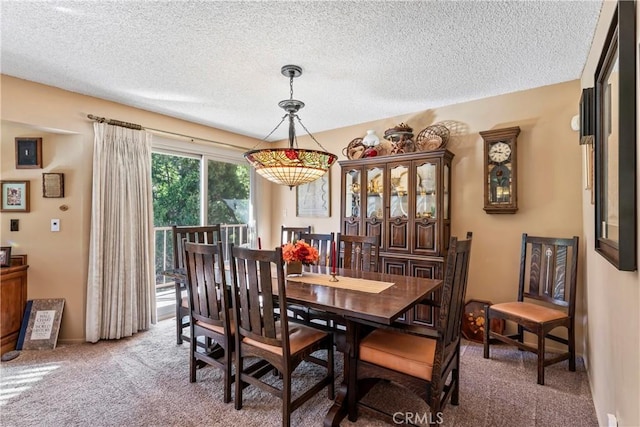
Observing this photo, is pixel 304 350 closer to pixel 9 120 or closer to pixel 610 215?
pixel 610 215

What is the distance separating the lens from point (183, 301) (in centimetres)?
296

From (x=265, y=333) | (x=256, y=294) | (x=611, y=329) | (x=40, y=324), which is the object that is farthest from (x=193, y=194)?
(x=611, y=329)

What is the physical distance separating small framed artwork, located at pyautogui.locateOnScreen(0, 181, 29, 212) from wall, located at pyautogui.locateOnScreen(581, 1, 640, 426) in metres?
4.48

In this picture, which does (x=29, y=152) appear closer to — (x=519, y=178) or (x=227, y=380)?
(x=227, y=380)

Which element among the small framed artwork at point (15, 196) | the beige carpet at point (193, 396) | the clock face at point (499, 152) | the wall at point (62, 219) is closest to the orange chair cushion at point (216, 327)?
the beige carpet at point (193, 396)

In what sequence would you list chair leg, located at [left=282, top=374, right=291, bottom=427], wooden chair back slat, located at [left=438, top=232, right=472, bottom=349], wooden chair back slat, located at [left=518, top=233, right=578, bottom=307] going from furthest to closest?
wooden chair back slat, located at [left=518, top=233, right=578, bottom=307] → chair leg, located at [left=282, top=374, right=291, bottom=427] → wooden chair back slat, located at [left=438, top=232, right=472, bottom=349]

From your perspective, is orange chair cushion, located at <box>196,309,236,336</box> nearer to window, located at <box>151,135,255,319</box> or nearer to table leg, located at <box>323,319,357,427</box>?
table leg, located at <box>323,319,357,427</box>

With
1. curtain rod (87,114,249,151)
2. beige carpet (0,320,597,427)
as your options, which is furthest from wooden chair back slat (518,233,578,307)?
curtain rod (87,114,249,151)

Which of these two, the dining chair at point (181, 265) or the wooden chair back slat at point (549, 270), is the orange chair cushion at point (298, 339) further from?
the wooden chair back slat at point (549, 270)

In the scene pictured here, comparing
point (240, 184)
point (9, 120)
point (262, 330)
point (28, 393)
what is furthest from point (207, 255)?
point (240, 184)

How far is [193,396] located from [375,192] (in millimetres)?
2622

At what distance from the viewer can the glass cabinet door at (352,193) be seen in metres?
3.81

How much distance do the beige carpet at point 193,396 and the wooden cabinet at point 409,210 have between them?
0.91 metres

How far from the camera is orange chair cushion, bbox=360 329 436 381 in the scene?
167cm
